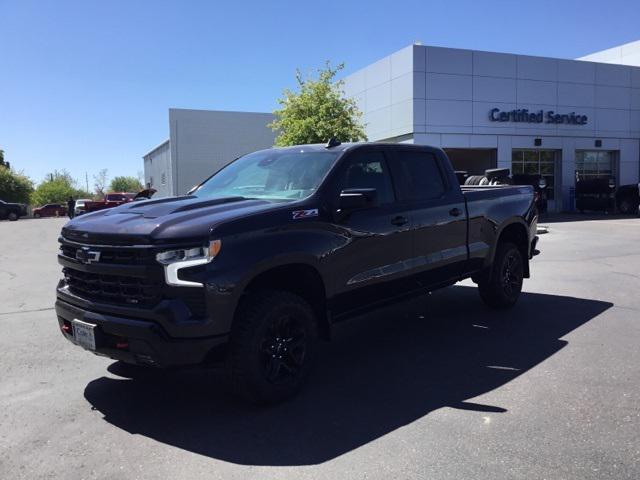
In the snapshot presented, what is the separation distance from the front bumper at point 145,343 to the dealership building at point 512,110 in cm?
2320

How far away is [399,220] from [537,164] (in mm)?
26947

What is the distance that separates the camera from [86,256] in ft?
13.3

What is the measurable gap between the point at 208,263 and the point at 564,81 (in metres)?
29.7

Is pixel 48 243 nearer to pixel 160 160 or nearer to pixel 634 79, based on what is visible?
pixel 634 79

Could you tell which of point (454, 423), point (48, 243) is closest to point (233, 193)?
point (454, 423)

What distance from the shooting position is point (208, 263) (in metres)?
3.68

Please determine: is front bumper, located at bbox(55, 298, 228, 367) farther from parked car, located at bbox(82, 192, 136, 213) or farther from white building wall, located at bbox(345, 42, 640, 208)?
parked car, located at bbox(82, 192, 136, 213)

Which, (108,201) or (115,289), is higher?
(108,201)

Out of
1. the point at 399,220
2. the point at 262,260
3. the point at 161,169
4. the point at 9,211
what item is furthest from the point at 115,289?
the point at 161,169

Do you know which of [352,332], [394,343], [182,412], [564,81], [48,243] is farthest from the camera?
[564,81]

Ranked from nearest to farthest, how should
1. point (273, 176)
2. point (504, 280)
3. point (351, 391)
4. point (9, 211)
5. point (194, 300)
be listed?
point (194, 300)
point (351, 391)
point (273, 176)
point (504, 280)
point (9, 211)

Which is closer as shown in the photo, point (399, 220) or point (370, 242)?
point (370, 242)

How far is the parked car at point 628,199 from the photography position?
86.0 feet

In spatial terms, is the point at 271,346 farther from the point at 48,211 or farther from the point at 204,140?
the point at 48,211
